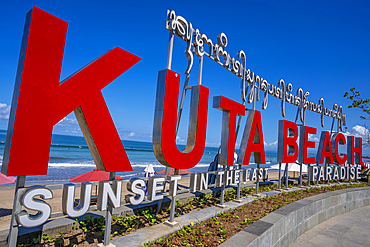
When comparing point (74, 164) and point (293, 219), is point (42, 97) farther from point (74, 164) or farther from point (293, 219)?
point (74, 164)

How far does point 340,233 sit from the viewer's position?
7.41 m

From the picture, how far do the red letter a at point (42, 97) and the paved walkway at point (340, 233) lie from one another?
652cm

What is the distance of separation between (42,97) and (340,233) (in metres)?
9.14

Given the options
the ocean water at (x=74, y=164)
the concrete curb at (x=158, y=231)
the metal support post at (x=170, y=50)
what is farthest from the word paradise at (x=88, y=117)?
the ocean water at (x=74, y=164)

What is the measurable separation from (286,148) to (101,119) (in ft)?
32.1

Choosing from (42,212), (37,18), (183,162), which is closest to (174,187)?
(183,162)

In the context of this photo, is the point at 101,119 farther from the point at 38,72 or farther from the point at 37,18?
the point at 37,18

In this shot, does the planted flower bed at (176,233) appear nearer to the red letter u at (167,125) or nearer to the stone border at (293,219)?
the stone border at (293,219)

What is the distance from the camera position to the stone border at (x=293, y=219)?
15.5 ft

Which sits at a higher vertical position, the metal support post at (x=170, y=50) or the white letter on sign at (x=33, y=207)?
the metal support post at (x=170, y=50)

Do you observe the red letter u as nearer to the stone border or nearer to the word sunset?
the word sunset

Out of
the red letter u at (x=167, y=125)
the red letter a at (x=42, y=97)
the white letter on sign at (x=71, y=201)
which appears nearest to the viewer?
the red letter a at (x=42, y=97)

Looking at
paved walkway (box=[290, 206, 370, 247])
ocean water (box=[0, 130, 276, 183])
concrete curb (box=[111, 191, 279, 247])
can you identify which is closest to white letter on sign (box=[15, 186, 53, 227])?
concrete curb (box=[111, 191, 279, 247])

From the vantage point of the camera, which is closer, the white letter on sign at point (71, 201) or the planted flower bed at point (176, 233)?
the white letter on sign at point (71, 201)
